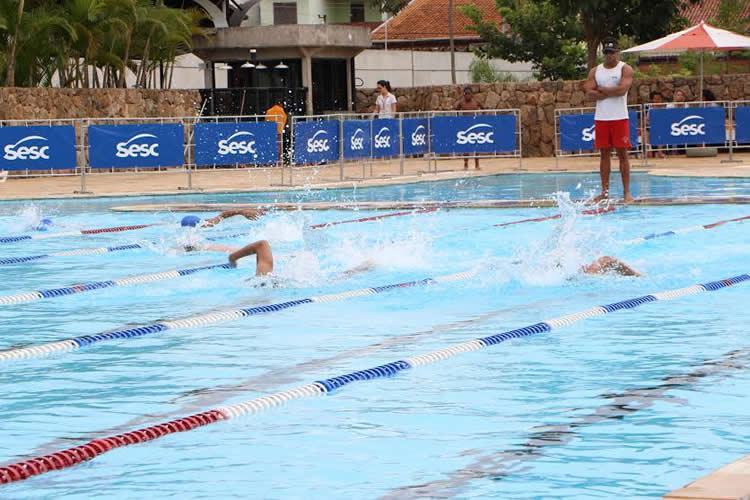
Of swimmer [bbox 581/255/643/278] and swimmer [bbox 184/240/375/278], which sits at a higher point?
swimmer [bbox 184/240/375/278]

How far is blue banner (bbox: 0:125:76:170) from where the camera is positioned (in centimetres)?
2052

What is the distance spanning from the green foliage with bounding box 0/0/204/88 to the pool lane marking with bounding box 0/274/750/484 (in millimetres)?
19251

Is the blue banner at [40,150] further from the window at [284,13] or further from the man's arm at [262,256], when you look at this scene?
the window at [284,13]

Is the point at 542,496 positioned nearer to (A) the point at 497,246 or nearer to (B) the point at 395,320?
(B) the point at 395,320

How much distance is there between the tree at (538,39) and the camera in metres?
45.2

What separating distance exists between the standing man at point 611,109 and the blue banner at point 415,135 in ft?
25.6

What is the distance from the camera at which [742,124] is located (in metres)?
23.9

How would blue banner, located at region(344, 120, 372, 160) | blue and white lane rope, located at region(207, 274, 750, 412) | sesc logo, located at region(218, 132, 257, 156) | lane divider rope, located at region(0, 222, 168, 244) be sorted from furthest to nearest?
1. blue banner, located at region(344, 120, 372, 160)
2. sesc logo, located at region(218, 132, 257, 156)
3. lane divider rope, located at region(0, 222, 168, 244)
4. blue and white lane rope, located at region(207, 274, 750, 412)

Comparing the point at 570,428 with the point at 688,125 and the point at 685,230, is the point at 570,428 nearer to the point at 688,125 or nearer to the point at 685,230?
the point at 685,230

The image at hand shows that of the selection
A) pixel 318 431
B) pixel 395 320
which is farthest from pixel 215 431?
pixel 395 320

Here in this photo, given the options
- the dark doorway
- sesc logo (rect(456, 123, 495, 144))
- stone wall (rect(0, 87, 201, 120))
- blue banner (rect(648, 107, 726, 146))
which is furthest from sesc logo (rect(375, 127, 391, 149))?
the dark doorway

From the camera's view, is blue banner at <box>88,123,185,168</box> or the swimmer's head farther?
blue banner at <box>88,123,185,168</box>

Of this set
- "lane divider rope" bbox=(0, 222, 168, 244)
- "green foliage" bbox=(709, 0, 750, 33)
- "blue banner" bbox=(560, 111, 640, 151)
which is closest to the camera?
"lane divider rope" bbox=(0, 222, 168, 244)

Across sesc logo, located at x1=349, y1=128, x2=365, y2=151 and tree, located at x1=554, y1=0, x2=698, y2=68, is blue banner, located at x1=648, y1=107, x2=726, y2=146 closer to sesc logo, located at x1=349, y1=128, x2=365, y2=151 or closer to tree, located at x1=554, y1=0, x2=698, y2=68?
sesc logo, located at x1=349, y1=128, x2=365, y2=151
